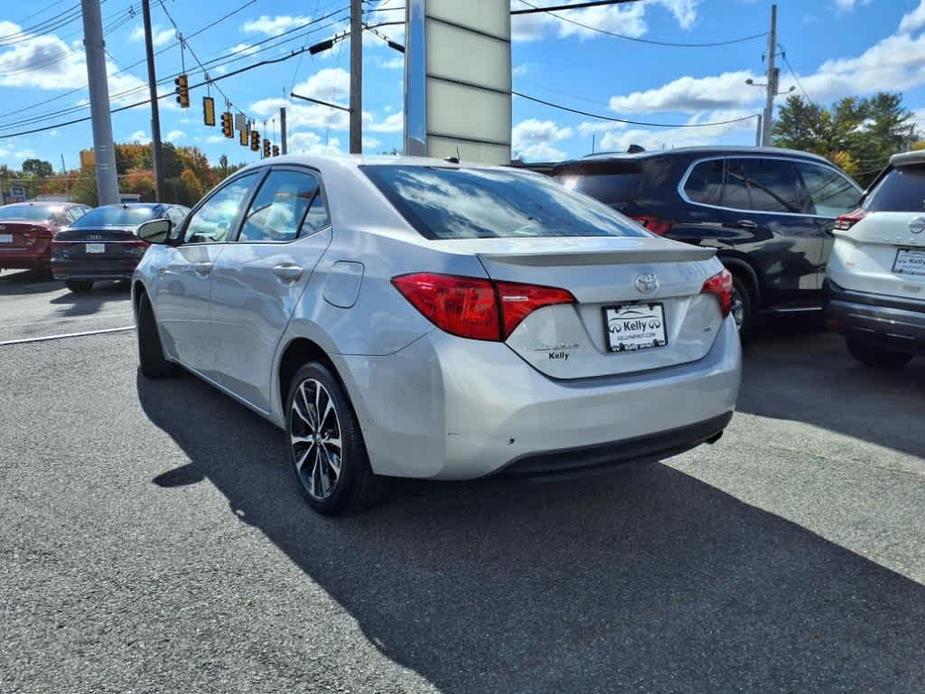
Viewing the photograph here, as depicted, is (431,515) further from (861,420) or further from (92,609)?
(861,420)

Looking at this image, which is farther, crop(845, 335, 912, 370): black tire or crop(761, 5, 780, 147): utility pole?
crop(761, 5, 780, 147): utility pole

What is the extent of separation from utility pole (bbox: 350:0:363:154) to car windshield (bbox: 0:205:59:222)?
32.2 feet

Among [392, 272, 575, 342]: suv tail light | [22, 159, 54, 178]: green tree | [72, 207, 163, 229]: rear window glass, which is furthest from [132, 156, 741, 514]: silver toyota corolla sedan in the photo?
[22, 159, 54, 178]: green tree

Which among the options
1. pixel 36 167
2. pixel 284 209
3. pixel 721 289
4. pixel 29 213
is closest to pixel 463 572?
pixel 721 289

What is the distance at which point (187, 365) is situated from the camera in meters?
4.62

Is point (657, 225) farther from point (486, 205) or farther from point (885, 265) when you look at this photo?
point (486, 205)

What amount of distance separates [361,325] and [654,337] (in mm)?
1126

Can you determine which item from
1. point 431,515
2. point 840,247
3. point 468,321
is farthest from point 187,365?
point 840,247

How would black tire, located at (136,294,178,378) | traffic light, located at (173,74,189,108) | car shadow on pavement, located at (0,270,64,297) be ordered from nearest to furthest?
black tire, located at (136,294,178,378), car shadow on pavement, located at (0,270,64,297), traffic light, located at (173,74,189,108)

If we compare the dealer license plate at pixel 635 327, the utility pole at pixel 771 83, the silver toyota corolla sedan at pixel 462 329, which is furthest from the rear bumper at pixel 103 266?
the utility pole at pixel 771 83

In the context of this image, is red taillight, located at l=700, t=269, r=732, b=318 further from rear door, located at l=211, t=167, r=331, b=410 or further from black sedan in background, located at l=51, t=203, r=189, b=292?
black sedan in background, located at l=51, t=203, r=189, b=292

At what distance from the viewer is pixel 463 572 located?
265 centimetres

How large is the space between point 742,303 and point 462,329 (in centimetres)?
459

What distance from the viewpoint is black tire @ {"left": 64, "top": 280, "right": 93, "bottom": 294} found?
1093 cm
